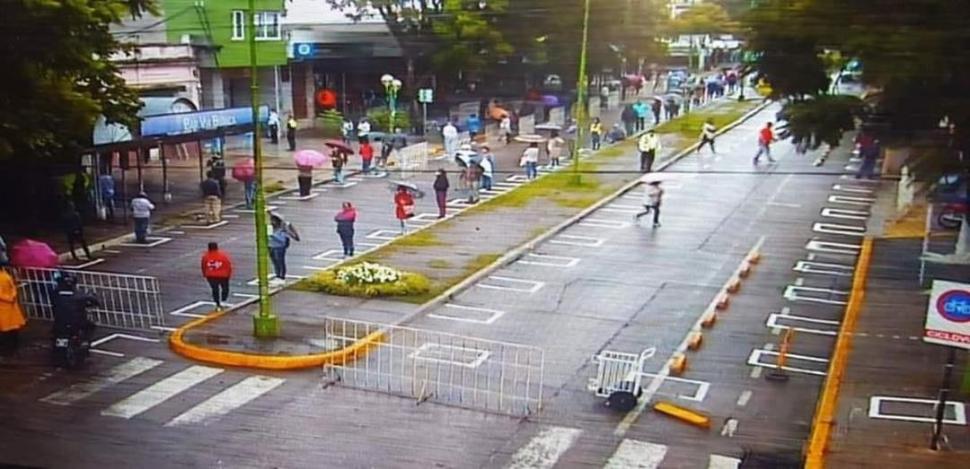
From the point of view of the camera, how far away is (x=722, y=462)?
3830 mm

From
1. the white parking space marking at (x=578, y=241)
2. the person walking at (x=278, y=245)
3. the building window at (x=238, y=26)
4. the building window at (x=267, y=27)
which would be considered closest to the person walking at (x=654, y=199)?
the white parking space marking at (x=578, y=241)

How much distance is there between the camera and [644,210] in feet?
27.6

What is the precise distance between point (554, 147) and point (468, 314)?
4222mm

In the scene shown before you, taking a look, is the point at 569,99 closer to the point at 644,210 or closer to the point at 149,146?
the point at 644,210

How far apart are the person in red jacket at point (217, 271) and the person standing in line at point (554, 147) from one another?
437 cm

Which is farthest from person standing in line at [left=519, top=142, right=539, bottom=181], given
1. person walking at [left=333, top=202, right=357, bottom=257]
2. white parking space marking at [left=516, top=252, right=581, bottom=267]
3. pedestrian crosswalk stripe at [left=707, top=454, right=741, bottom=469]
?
pedestrian crosswalk stripe at [left=707, top=454, right=741, bottom=469]

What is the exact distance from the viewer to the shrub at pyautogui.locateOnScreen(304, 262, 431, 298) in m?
5.98

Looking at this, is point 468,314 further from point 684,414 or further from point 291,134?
point 291,134

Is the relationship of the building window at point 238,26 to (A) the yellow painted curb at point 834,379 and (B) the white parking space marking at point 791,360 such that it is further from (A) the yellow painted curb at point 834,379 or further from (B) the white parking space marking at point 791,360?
(B) the white parking space marking at point 791,360

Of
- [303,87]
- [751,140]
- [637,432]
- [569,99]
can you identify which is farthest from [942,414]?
[303,87]

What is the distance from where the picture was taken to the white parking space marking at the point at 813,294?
6.07 m

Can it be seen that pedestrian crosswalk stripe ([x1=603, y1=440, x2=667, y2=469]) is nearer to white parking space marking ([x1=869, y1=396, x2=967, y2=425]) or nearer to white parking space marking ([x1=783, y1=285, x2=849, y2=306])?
white parking space marking ([x1=869, y1=396, x2=967, y2=425])

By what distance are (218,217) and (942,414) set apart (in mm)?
5643

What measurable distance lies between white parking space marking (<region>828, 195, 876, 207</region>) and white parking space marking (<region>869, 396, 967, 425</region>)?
16.0 feet
